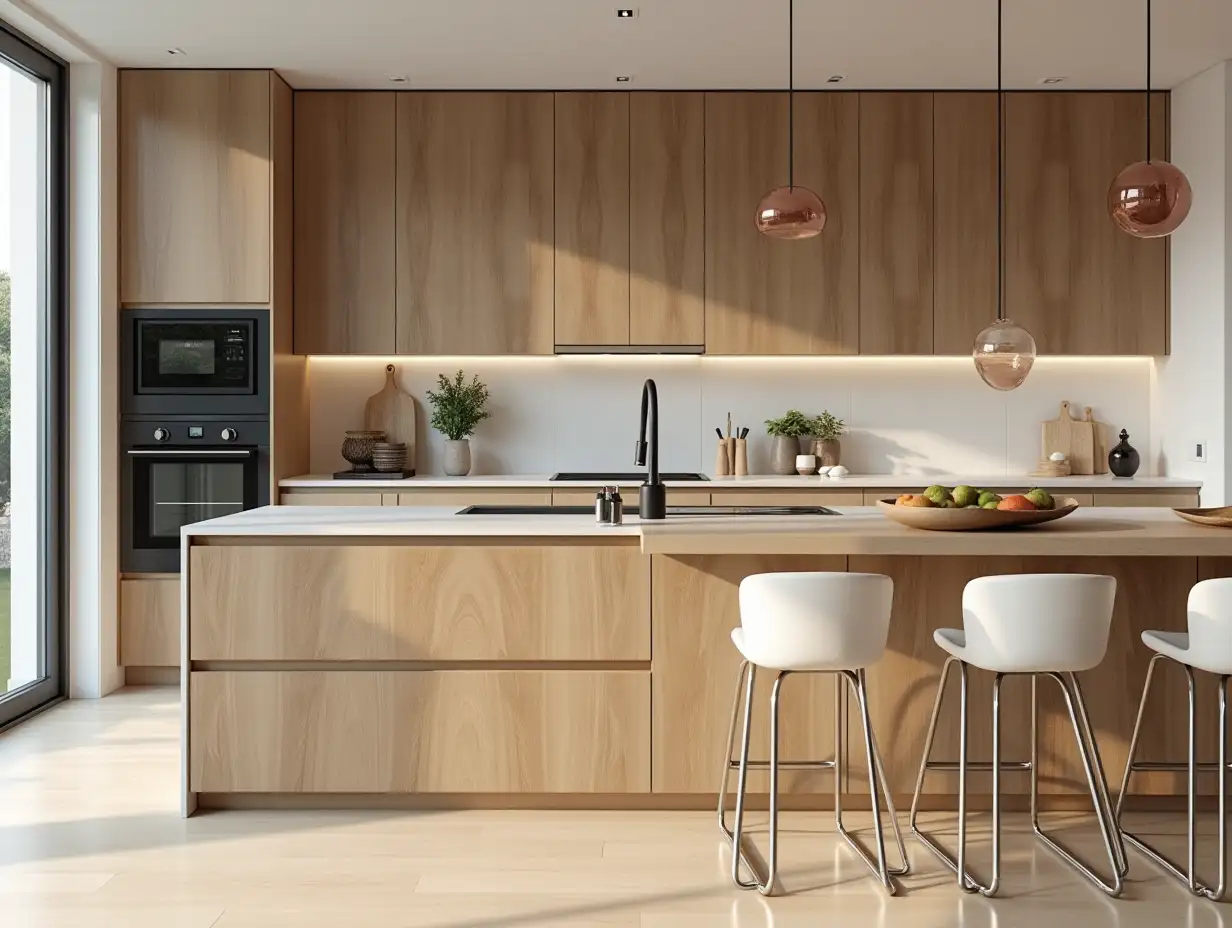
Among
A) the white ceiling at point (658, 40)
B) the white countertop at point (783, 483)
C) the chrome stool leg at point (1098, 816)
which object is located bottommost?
the chrome stool leg at point (1098, 816)

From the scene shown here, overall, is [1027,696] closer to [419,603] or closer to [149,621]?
[419,603]

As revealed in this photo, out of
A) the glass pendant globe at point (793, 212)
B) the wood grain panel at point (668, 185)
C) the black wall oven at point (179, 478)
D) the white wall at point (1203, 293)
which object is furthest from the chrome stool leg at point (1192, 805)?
the black wall oven at point (179, 478)

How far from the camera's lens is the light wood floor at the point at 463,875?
2.94 meters

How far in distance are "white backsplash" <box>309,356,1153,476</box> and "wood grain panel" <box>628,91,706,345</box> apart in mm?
575

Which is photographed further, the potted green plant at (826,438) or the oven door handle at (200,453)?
the potted green plant at (826,438)

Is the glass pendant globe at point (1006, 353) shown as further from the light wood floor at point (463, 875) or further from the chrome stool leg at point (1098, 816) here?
the light wood floor at point (463, 875)

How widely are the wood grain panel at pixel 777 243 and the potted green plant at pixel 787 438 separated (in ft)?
1.24

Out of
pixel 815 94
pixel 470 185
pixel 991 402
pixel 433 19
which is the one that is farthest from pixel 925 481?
pixel 433 19

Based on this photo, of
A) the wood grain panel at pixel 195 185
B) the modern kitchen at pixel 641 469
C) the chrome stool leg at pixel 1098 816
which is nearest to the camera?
the chrome stool leg at pixel 1098 816

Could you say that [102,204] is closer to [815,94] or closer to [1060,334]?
[815,94]

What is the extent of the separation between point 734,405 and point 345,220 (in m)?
2.08

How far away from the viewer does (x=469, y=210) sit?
5707mm

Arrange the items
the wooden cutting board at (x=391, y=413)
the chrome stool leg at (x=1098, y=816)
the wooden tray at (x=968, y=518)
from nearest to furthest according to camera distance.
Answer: the chrome stool leg at (x=1098, y=816) → the wooden tray at (x=968, y=518) → the wooden cutting board at (x=391, y=413)

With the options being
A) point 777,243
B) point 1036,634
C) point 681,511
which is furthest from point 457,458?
point 1036,634
